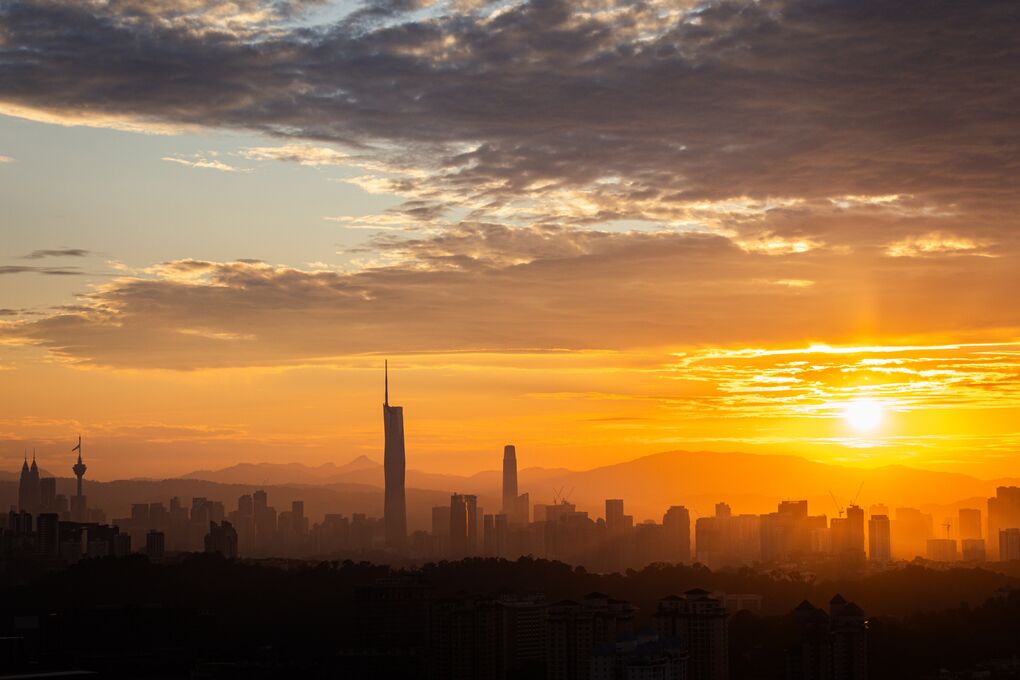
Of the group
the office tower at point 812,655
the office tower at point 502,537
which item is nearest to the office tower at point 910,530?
the office tower at point 502,537

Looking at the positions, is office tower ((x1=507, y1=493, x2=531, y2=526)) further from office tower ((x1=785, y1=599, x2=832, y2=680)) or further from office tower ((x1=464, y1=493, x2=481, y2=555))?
office tower ((x1=785, y1=599, x2=832, y2=680))

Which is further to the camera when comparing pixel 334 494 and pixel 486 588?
pixel 334 494

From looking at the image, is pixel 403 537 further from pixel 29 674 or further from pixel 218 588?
pixel 29 674

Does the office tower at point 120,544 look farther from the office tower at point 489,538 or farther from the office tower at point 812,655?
the office tower at point 812,655

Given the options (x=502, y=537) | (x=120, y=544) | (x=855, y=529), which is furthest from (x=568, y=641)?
(x=502, y=537)

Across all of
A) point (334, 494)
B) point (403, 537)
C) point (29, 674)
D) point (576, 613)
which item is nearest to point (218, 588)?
point (29, 674)

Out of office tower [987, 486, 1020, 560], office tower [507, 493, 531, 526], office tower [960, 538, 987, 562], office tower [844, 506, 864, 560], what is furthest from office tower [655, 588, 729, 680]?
office tower [507, 493, 531, 526]
